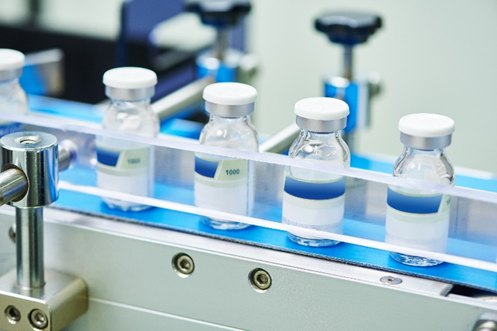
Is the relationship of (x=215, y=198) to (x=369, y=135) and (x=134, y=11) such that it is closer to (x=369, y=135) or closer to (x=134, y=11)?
(x=134, y=11)

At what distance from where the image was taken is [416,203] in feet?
2.22

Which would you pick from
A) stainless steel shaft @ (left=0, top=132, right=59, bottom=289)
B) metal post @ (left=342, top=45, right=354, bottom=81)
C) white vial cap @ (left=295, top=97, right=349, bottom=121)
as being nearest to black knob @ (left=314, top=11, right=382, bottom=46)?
metal post @ (left=342, top=45, right=354, bottom=81)

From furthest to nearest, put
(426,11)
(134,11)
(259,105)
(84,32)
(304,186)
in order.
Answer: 1. (259,105)
2. (426,11)
3. (84,32)
4. (134,11)
5. (304,186)

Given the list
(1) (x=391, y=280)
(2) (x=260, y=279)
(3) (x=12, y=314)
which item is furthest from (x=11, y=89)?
(1) (x=391, y=280)

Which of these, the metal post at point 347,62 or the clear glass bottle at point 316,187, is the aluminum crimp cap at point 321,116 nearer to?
the clear glass bottle at point 316,187

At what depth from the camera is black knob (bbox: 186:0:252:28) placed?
1213mm

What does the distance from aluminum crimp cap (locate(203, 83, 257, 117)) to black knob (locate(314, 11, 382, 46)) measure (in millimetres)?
362

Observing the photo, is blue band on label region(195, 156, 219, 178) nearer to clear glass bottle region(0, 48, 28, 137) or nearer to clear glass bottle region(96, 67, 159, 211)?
clear glass bottle region(96, 67, 159, 211)

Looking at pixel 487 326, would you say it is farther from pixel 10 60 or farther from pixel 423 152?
pixel 10 60

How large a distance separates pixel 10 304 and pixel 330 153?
0.32 metres

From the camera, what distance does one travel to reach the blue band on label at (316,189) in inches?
27.6

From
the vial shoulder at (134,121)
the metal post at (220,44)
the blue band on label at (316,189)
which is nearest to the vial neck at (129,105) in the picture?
the vial shoulder at (134,121)

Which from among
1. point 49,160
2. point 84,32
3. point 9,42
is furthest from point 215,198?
point 9,42

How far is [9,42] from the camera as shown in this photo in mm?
1869
